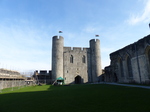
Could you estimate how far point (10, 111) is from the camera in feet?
12.8

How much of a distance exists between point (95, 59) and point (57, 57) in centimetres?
899

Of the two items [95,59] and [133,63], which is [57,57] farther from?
[133,63]

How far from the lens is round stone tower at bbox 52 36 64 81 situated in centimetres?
2351

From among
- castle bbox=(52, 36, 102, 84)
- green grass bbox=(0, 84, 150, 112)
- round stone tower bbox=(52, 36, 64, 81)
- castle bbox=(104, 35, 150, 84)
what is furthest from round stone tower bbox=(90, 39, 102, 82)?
green grass bbox=(0, 84, 150, 112)

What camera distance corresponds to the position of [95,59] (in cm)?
2669

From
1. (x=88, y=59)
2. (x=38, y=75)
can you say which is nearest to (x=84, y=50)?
(x=88, y=59)

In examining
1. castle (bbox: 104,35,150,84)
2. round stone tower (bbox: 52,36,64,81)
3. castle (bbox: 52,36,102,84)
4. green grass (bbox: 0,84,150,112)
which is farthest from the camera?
castle (bbox: 52,36,102,84)

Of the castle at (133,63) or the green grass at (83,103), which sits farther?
the castle at (133,63)

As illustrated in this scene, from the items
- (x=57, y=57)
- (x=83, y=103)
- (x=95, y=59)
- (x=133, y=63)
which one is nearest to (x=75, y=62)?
(x=57, y=57)

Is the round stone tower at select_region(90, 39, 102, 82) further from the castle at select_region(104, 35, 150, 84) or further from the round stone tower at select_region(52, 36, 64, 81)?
the round stone tower at select_region(52, 36, 64, 81)

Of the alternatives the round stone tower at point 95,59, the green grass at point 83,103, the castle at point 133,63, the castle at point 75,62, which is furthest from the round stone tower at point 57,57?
the green grass at point 83,103

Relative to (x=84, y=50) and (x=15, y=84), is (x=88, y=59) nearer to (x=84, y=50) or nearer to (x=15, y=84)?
(x=84, y=50)

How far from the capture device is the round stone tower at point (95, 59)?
26.1m

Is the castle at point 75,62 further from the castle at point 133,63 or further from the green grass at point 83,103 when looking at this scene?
the green grass at point 83,103
